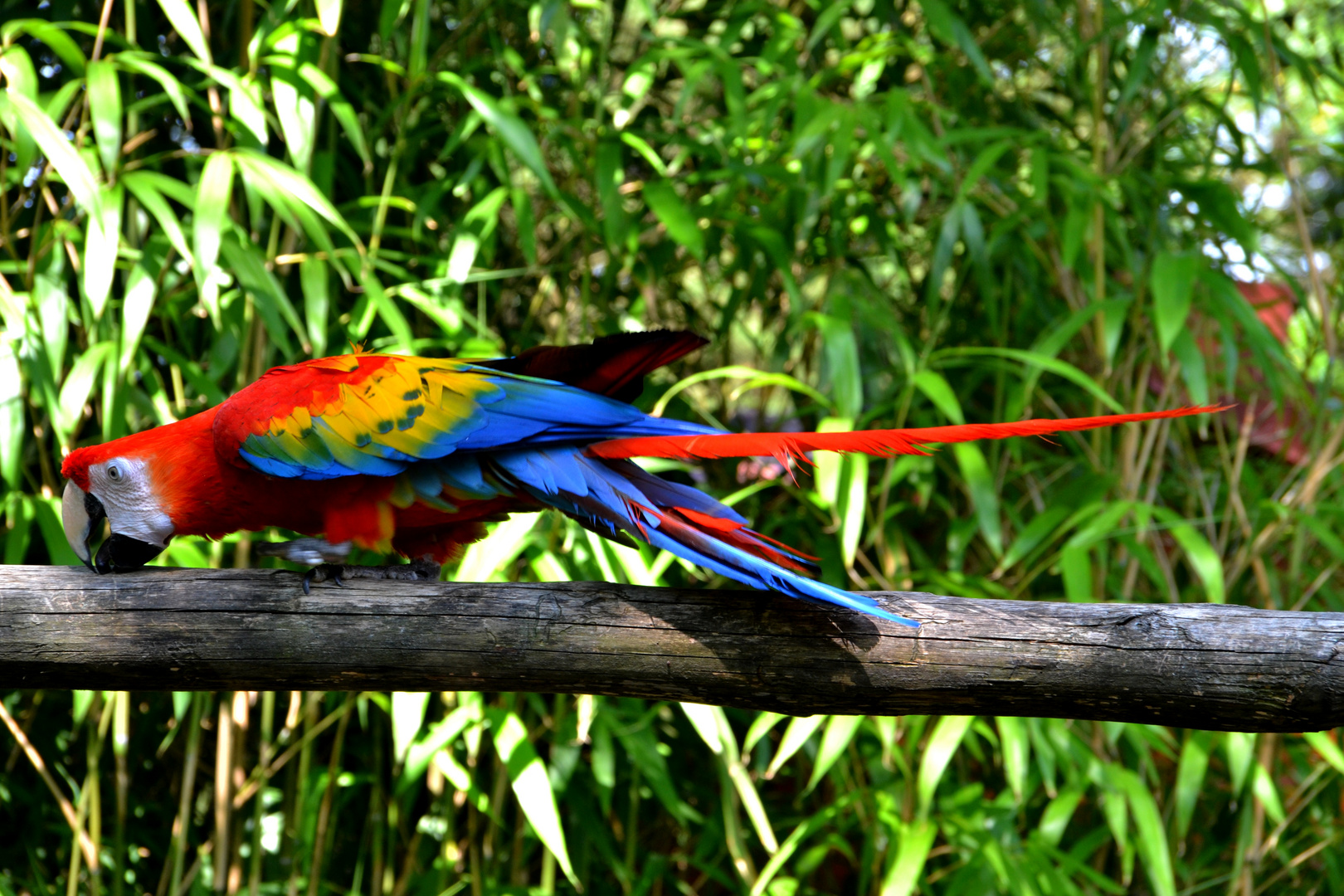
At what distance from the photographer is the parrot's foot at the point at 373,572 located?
86 cm

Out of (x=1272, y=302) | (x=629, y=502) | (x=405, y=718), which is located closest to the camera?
(x=629, y=502)

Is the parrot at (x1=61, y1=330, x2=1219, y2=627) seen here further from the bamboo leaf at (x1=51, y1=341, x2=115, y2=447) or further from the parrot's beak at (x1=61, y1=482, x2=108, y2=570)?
the bamboo leaf at (x1=51, y1=341, x2=115, y2=447)

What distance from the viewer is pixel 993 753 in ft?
5.32

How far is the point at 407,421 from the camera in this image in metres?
0.88

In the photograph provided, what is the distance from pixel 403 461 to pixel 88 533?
333mm

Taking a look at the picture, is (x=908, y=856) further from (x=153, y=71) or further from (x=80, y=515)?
(x=153, y=71)

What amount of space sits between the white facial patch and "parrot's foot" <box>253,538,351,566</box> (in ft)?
0.33

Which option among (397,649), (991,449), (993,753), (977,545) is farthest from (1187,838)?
(397,649)

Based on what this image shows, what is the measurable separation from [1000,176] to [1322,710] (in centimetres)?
102

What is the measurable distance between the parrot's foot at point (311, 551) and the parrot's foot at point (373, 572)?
2 centimetres

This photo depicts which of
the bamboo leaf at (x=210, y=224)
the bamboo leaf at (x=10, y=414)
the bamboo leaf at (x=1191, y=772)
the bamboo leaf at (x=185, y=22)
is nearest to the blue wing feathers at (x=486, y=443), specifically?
the bamboo leaf at (x=210, y=224)

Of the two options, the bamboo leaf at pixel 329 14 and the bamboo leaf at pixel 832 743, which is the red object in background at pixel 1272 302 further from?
the bamboo leaf at pixel 329 14

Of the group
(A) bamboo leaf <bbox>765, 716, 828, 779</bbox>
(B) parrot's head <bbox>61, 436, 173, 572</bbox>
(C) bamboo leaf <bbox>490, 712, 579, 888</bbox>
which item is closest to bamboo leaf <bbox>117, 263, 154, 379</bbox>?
(B) parrot's head <bbox>61, 436, 173, 572</bbox>

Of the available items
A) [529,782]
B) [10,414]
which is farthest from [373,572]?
[10,414]
